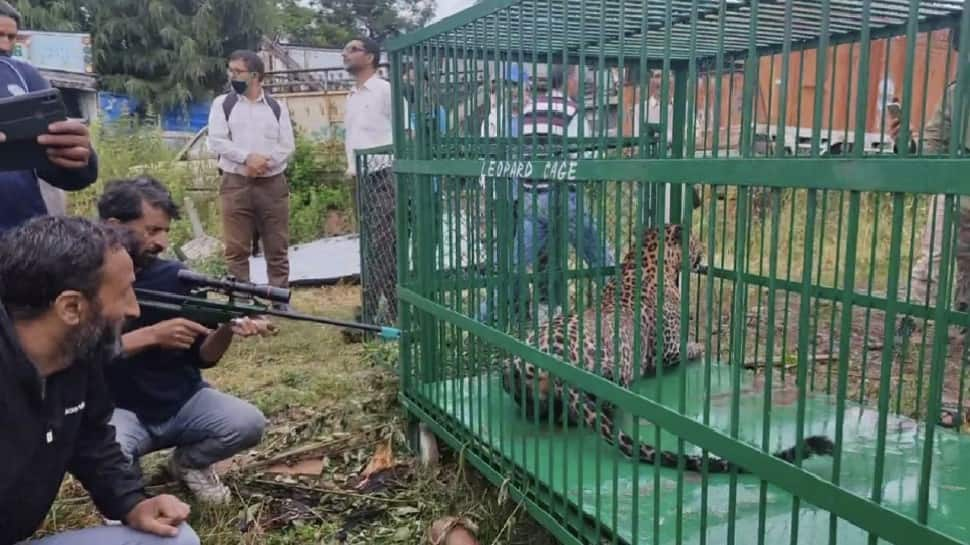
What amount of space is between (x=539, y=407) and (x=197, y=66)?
23.8 meters

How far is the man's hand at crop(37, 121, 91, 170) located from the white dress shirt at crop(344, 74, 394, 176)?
11.4ft

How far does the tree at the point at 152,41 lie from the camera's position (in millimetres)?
23812

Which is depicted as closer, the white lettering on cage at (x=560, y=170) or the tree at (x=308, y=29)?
the white lettering on cage at (x=560, y=170)

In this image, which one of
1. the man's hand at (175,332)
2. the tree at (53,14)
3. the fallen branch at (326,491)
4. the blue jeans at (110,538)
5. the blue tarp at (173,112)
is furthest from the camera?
the tree at (53,14)

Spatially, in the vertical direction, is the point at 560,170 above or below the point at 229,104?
below

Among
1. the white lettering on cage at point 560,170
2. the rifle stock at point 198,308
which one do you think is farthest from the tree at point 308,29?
the white lettering on cage at point 560,170

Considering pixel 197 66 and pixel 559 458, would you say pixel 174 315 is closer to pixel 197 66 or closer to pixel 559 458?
pixel 559 458

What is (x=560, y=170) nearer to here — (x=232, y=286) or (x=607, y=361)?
(x=607, y=361)

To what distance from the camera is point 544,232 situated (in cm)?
304

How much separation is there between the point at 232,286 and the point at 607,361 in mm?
1435

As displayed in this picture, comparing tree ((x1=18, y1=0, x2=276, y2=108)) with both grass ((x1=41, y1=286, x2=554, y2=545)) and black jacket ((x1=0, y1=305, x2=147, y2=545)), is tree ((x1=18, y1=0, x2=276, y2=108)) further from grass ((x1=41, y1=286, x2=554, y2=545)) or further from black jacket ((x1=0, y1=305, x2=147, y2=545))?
black jacket ((x1=0, y1=305, x2=147, y2=545))

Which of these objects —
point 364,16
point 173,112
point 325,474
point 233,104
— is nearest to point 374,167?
point 233,104

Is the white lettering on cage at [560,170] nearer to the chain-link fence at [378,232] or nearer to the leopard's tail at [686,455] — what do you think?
the leopard's tail at [686,455]

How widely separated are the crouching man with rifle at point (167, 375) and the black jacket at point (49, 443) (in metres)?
0.60
